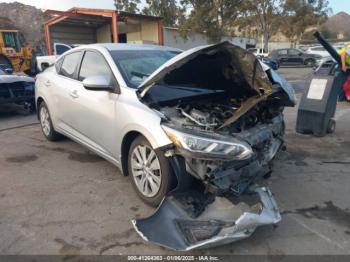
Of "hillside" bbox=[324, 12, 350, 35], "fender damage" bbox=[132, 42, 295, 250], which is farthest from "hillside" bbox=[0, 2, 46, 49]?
"hillside" bbox=[324, 12, 350, 35]

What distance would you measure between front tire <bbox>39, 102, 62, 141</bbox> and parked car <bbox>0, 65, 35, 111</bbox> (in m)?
2.93

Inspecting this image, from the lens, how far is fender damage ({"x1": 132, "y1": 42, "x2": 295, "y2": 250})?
2.87m

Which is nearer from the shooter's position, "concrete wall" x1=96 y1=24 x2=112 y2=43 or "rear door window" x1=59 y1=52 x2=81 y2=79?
"rear door window" x1=59 y1=52 x2=81 y2=79

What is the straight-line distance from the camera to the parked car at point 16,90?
845cm

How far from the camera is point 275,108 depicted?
405 centimetres

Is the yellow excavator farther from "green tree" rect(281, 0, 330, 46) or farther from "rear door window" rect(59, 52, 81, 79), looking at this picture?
"green tree" rect(281, 0, 330, 46)

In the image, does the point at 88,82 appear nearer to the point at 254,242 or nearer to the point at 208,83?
the point at 208,83

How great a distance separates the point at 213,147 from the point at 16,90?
7.41 meters

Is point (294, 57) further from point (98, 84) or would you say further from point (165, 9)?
point (98, 84)

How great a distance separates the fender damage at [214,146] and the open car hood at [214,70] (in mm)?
10

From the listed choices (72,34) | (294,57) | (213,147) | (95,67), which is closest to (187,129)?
(213,147)

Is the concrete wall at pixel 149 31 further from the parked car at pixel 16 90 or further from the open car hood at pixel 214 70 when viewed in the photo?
the open car hood at pixel 214 70

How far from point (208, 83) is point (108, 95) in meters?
1.23

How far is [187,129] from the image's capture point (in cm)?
305
